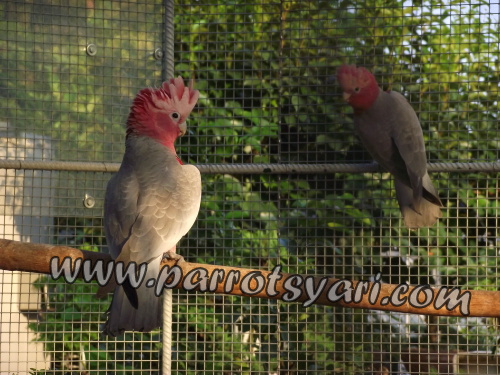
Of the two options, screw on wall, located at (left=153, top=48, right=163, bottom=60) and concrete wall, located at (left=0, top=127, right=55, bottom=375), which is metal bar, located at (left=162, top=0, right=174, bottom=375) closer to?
screw on wall, located at (left=153, top=48, right=163, bottom=60)

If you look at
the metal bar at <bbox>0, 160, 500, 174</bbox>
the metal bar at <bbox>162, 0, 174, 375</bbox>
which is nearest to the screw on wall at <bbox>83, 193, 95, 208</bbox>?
the metal bar at <bbox>0, 160, 500, 174</bbox>

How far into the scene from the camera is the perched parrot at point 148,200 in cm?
232

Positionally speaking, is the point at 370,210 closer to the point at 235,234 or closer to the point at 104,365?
the point at 235,234

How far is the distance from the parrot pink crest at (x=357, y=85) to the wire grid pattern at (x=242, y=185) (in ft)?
0.31

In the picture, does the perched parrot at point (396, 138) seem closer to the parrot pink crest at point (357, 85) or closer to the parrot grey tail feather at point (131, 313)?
the parrot pink crest at point (357, 85)

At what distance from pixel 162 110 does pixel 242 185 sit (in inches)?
32.7

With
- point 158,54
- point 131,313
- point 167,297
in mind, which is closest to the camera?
point 131,313

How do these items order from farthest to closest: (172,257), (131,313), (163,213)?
(172,257) → (163,213) → (131,313)

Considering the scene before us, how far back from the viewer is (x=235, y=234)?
354cm

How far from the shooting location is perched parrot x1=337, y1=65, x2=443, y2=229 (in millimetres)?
3248

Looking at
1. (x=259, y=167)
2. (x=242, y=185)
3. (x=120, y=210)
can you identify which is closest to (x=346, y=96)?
(x=259, y=167)

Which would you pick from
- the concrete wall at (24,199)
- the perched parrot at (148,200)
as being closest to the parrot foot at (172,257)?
the perched parrot at (148,200)

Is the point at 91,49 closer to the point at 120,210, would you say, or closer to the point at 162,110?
the point at 162,110

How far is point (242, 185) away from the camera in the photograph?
3488mm
